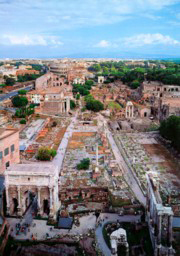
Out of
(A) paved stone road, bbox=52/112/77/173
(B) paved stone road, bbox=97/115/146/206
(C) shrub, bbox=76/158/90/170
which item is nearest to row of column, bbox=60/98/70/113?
(A) paved stone road, bbox=52/112/77/173

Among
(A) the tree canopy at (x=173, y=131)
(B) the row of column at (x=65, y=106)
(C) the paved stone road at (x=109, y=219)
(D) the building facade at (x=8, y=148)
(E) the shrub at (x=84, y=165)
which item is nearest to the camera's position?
(C) the paved stone road at (x=109, y=219)

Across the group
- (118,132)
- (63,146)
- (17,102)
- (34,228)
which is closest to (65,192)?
(34,228)

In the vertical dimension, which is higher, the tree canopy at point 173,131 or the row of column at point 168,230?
the tree canopy at point 173,131

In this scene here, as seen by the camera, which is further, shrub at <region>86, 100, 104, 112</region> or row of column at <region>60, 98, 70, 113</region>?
shrub at <region>86, 100, 104, 112</region>

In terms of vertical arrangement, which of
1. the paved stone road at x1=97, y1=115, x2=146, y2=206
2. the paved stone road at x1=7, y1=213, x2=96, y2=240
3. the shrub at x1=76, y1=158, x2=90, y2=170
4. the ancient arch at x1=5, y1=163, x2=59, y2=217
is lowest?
the paved stone road at x1=7, y1=213, x2=96, y2=240

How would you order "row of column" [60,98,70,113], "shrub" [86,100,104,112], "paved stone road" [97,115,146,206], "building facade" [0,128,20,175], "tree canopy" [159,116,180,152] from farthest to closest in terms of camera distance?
"shrub" [86,100,104,112] < "row of column" [60,98,70,113] < "tree canopy" [159,116,180,152] < "building facade" [0,128,20,175] < "paved stone road" [97,115,146,206]

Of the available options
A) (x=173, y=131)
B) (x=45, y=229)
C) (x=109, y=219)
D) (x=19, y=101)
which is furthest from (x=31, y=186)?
(x=19, y=101)

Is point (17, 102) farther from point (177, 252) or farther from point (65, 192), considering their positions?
point (177, 252)

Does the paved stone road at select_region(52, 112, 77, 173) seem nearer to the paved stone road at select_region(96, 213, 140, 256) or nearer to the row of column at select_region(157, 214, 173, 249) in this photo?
the paved stone road at select_region(96, 213, 140, 256)

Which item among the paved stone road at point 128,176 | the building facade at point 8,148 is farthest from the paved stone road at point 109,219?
the building facade at point 8,148

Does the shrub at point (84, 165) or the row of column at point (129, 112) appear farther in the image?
the row of column at point (129, 112)

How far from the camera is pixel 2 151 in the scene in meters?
30.4

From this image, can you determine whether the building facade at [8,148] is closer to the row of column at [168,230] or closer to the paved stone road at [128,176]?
the paved stone road at [128,176]

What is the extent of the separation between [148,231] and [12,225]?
475 inches
